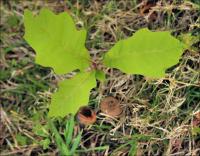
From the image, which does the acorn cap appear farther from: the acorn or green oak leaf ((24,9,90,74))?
green oak leaf ((24,9,90,74))

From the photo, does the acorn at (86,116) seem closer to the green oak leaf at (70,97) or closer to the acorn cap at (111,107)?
the acorn cap at (111,107)

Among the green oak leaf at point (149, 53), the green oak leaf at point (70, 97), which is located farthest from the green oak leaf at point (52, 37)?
the green oak leaf at point (149, 53)

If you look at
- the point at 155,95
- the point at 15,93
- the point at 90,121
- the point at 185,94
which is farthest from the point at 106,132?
the point at 15,93

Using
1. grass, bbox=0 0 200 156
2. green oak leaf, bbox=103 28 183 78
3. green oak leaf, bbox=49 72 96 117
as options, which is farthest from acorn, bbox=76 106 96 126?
green oak leaf, bbox=103 28 183 78

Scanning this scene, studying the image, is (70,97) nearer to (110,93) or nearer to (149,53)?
(110,93)

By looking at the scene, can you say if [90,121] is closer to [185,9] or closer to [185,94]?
[185,94]

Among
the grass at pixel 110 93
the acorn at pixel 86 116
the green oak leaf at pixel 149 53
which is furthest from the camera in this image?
the acorn at pixel 86 116
